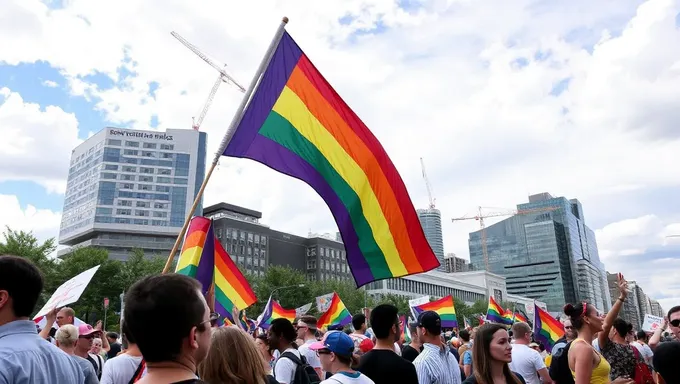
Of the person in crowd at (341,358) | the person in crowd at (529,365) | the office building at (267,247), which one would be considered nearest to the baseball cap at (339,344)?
the person in crowd at (341,358)

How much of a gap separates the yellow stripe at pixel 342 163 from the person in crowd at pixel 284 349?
164cm

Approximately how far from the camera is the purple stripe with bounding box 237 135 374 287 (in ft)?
22.3

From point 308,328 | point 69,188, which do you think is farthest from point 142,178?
point 308,328

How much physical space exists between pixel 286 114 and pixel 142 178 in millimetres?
121717

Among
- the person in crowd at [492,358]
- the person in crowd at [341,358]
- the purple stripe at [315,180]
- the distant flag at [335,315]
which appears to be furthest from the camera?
the distant flag at [335,315]

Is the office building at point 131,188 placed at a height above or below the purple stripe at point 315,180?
above

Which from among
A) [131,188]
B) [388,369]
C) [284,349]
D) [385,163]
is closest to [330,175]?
[385,163]

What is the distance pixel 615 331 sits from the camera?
7773 mm

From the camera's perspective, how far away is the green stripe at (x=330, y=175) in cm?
686

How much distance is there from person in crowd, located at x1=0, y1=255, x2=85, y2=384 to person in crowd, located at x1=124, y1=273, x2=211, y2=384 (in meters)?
1.33

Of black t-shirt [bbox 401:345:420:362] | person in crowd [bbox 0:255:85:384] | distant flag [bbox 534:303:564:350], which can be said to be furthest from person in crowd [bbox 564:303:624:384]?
distant flag [bbox 534:303:564:350]

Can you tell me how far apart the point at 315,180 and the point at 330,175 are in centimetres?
22

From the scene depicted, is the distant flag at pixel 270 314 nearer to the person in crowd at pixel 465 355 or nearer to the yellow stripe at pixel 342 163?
the person in crowd at pixel 465 355

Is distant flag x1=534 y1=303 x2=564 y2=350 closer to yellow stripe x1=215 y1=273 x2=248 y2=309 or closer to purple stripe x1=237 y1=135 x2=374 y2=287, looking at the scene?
yellow stripe x1=215 y1=273 x2=248 y2=309
